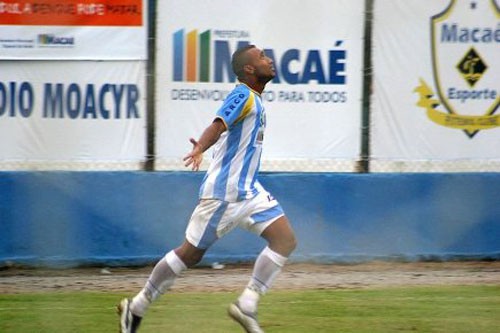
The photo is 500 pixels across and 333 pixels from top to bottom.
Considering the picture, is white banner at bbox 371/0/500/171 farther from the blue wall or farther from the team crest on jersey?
the blue wall

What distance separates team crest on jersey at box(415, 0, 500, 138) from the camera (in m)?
10.9

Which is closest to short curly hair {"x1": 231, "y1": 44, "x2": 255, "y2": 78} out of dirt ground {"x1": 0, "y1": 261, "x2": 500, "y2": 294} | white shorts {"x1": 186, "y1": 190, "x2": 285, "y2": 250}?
white shorts {"x1": 186, "y1": 190, "x2": 285, "y2": 250}

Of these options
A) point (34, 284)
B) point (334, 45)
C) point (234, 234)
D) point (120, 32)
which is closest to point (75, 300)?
point (34, 284)

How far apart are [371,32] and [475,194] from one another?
211 centimetres

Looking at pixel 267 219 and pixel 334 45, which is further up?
pixel 334 45

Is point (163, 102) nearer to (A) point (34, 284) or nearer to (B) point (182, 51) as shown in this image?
(B) point (182, 51)

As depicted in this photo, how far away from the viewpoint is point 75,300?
867 centimetres

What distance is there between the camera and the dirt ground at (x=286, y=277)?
9555 mm

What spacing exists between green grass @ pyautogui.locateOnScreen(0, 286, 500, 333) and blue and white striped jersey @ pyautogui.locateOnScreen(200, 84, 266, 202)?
116 centimetres

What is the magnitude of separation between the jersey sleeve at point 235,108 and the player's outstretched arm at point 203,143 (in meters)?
0.04

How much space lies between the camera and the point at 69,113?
10383 millimetres

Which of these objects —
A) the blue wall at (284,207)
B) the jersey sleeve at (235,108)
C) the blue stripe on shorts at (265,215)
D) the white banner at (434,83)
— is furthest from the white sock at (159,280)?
the white banner at (434,83)

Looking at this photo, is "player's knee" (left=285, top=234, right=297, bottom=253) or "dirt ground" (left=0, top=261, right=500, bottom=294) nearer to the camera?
"player's knee" (left=285, top=234, right=297, bottom=253)

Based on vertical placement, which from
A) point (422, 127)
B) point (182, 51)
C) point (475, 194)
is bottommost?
point (475, 194)
